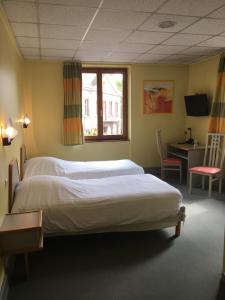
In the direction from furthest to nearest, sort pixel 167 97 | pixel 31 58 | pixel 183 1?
pixel 167 97
pixel 31 58
pixel 183 1

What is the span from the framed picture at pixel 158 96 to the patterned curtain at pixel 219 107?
→ 116cm

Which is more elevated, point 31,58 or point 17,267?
point 31,58

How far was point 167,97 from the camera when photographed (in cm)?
566

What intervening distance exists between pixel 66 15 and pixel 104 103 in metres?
2.92

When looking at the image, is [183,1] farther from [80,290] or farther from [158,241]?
[80,290]

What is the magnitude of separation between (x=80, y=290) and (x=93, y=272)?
0.25 metres

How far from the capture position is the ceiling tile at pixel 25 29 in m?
2.94

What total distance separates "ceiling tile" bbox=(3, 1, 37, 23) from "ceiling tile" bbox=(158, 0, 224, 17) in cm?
126

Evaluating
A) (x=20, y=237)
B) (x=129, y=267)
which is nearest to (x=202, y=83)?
(x=129, y=267)

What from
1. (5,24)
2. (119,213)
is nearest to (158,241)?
(119,213)

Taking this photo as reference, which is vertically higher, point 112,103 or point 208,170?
point 112,103

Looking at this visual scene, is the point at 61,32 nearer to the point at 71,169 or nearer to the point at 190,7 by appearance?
the point at 190,7

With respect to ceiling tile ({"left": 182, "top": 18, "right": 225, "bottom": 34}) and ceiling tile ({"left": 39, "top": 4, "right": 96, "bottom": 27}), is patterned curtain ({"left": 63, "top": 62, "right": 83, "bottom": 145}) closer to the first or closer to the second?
ceiling tile ({"left": 39, "top": 4, "right": 96, "bottom": 27})

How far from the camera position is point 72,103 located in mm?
5133
